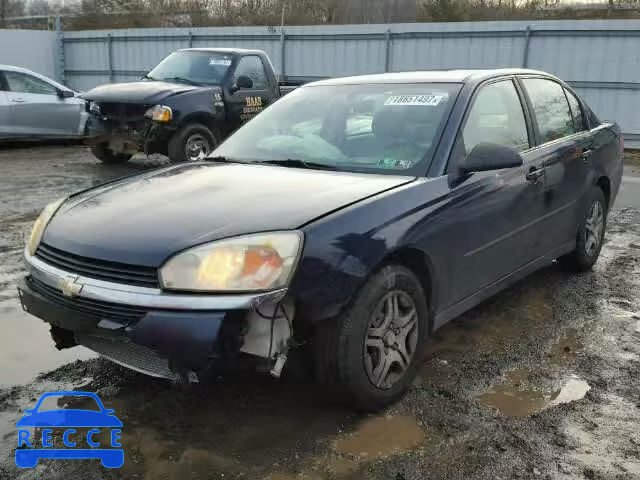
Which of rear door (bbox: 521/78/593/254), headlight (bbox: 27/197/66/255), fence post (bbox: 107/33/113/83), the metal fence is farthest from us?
fence post (bbox: 107/33/113/83)

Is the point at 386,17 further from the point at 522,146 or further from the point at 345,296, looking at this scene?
the point at 345,296

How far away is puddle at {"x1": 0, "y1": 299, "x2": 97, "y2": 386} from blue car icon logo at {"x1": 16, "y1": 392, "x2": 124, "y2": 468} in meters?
0.33

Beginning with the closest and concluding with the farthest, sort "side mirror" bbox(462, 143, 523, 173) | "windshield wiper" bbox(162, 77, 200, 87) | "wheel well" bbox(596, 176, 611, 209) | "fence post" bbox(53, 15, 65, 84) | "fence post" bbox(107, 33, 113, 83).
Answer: "side mirror" bbox(462, 143, 523, 173), "wheel well" bbox(596, 176, 611, 209), "windshield wiper" bbox(162, 77, 200, 87), "fence post" bbox(107, 33, 113, 83), "fence post" bbox(53, 15, 65, 84)

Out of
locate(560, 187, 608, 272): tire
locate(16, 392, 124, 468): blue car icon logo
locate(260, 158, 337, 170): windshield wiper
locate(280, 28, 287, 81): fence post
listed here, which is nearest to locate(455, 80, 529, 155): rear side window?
locate(260, 158, 337, 170): windshield wiper

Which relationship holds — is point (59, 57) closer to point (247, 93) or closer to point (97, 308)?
point (247, 93)

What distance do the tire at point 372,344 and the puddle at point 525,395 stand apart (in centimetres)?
42

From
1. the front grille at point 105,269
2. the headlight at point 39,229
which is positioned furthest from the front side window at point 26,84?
the front grille at point 105,269

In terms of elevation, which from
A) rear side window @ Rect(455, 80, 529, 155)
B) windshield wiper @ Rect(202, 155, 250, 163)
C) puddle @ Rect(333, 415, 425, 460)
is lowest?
puddle @ Rect(333, 415, 425, 460)

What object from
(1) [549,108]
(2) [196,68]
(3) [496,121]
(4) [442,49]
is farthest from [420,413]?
(4) [442,49]

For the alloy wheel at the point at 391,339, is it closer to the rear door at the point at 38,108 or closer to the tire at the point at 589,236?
the tire at the point at 589,236

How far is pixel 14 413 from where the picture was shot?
9.58 ft

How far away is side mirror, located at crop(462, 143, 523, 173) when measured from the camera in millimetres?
3254

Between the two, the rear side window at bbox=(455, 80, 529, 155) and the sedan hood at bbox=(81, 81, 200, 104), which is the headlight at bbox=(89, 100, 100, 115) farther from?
the rear side window at bbox=(455, 80, 529, 155)

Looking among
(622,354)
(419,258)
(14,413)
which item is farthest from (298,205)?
(622,354)
